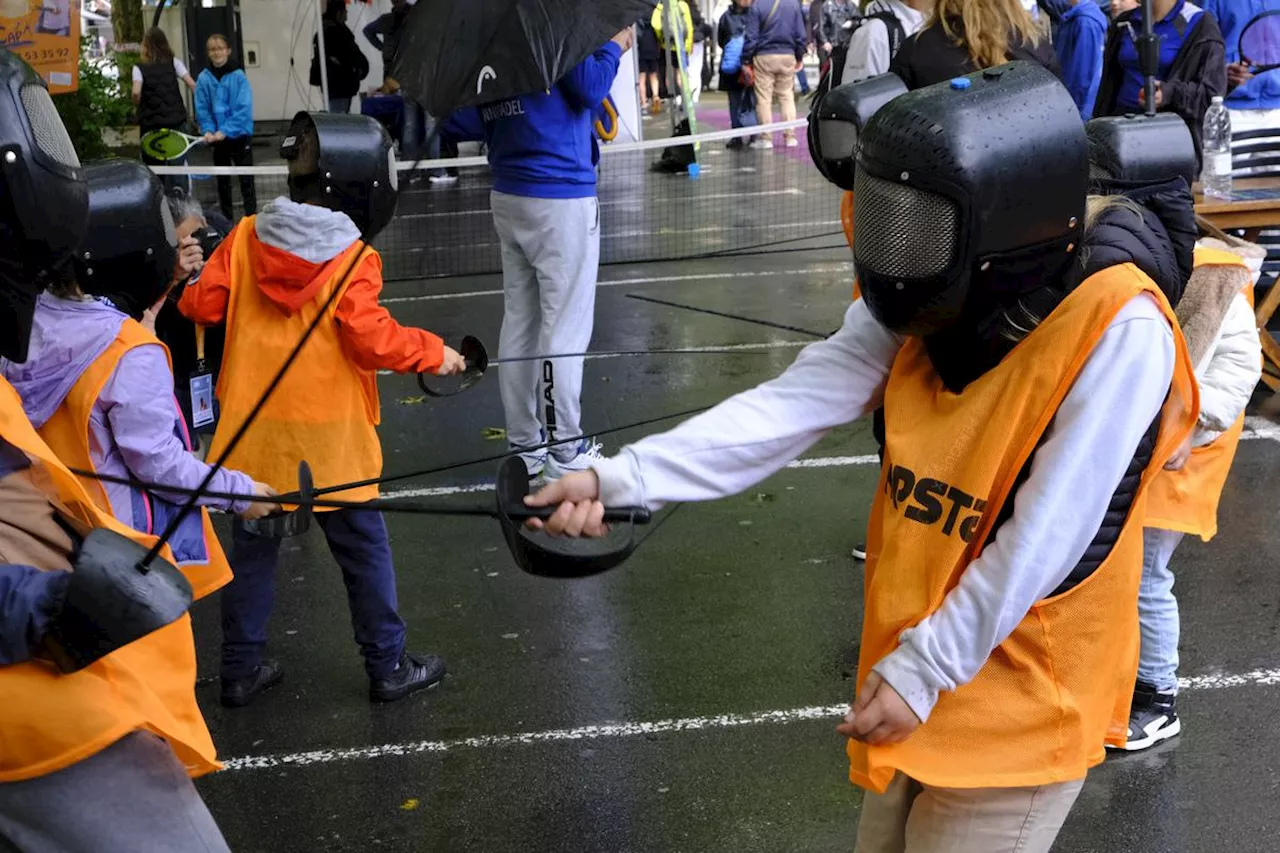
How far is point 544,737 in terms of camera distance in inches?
167

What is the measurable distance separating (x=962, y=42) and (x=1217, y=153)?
3600 millimetres

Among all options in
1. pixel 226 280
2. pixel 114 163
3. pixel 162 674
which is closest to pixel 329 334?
pixel 226 280

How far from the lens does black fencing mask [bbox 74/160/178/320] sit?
3.31m

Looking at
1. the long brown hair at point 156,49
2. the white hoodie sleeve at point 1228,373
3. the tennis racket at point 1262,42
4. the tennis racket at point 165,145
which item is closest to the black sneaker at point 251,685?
the white hoodie sleeve at point 1228,373

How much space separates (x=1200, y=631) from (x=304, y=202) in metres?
3.26

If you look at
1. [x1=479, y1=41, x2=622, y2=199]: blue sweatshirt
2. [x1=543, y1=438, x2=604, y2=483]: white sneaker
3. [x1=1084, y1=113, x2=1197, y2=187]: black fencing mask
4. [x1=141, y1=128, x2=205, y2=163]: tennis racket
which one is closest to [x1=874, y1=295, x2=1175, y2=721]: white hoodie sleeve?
[x1=1084, y1=113, x2=1197, y2=187]: black fencing mask

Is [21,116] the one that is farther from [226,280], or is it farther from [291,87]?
[291,87]

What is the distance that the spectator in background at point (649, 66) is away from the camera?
Answer: 20.6 m

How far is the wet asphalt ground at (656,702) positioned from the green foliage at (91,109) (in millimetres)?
8835

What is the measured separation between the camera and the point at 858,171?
2162 millimetres

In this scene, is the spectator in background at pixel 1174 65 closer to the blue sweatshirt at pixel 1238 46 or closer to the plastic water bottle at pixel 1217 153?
the plastic water bottle at pixel 1217 153

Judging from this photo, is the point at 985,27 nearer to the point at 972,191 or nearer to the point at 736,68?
the point at 972,191

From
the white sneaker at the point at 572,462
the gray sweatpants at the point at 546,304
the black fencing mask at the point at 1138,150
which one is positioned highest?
the black fencing mask at the point at 1138,150

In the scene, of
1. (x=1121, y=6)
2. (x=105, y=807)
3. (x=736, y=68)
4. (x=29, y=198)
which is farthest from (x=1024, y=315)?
(x=736, y=68)
